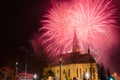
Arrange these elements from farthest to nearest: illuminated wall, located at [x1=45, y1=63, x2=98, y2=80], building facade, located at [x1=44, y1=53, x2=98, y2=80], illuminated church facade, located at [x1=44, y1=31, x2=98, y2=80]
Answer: illuminated church facade, located at [x1=44, y1=31, x2=98, y2=80]
building facade, located at [x1=44, y1=53, x2=98, y2=80]
illuminated wall, located at [x1=45, y1=63, x2=98, y2=80]

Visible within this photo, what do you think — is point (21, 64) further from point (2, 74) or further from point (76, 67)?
point (76, 67)

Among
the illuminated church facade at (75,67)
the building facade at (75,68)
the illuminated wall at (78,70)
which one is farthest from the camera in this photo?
the illuminated church facade at (75,67)

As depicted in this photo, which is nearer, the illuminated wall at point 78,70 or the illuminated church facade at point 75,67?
the illuminated wall at point 78,70

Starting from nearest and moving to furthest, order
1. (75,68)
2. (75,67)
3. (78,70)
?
(78,70), (75,68), (75,67)

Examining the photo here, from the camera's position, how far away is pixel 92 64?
9025cm

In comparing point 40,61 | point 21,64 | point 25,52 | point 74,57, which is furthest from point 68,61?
point 25,52

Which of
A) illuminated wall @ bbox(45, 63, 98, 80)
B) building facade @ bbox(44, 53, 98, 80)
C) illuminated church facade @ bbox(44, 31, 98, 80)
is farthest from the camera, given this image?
illuminated church facade @ bbox(44, 31, 98, 80)

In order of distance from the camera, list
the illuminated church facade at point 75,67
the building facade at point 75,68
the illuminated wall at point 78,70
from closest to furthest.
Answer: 1. the illuminated wall at point 78,70
2. the building facade at point 75,68
3. the illuminated church facade at point 75,67

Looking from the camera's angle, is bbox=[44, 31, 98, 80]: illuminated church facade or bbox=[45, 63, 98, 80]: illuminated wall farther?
bbox=[44, 31, 98, 80]: illuminated church facade

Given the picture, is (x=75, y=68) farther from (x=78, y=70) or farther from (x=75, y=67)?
(x=78, y=70)

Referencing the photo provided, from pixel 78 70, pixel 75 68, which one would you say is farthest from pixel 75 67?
pixel 78 70

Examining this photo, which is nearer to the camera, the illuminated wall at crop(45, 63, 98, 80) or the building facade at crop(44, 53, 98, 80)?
the illuminated wall at crop(45, 63, 98, 80)

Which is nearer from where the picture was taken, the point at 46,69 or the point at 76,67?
the point at 76,67

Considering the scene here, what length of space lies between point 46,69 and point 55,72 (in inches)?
331
